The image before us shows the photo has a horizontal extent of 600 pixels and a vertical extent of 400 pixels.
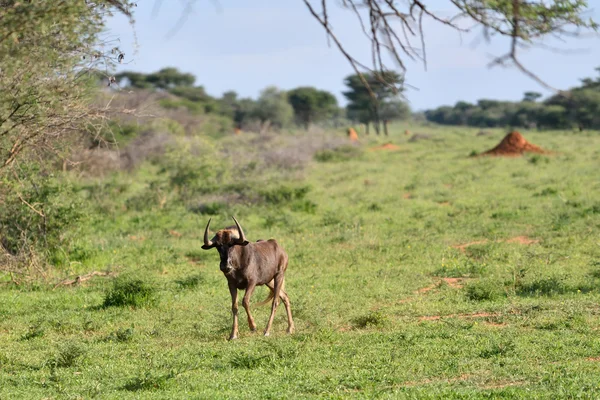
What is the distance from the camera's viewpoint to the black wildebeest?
31.5ft

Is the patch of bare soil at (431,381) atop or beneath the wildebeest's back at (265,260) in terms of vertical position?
beneath

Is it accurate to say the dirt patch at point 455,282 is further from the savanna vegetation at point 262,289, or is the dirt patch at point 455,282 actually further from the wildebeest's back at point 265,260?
the wildebeest's back at point 265,260

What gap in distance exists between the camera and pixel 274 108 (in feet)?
243

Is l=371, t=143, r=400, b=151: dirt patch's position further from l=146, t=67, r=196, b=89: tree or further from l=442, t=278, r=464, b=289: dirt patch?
l=442, t=278, r=464, b=289: dirt patch

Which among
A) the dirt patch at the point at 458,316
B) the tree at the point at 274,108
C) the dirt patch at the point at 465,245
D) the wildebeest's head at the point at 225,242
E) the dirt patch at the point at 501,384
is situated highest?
the tree at the point at 274,108

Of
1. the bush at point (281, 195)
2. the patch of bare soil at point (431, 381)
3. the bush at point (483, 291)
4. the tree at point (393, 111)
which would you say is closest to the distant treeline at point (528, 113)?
the tree at point (393, 111)

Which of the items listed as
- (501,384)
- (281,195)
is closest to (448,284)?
(501,384)

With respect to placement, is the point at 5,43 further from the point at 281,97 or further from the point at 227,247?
the point at 281,97

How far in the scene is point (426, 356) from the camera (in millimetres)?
8055

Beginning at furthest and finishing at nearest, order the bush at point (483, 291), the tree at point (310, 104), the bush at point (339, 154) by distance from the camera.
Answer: the tree at point (310, 104) → the bush at point (339, 154) → the bush at point (483, 291)

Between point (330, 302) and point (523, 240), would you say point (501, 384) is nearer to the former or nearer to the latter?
point (330, 302)

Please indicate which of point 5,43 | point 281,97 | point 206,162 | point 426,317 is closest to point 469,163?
point 206,162

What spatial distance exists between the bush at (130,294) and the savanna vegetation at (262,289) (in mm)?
33

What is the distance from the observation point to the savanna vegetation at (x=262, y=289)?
7.22m
